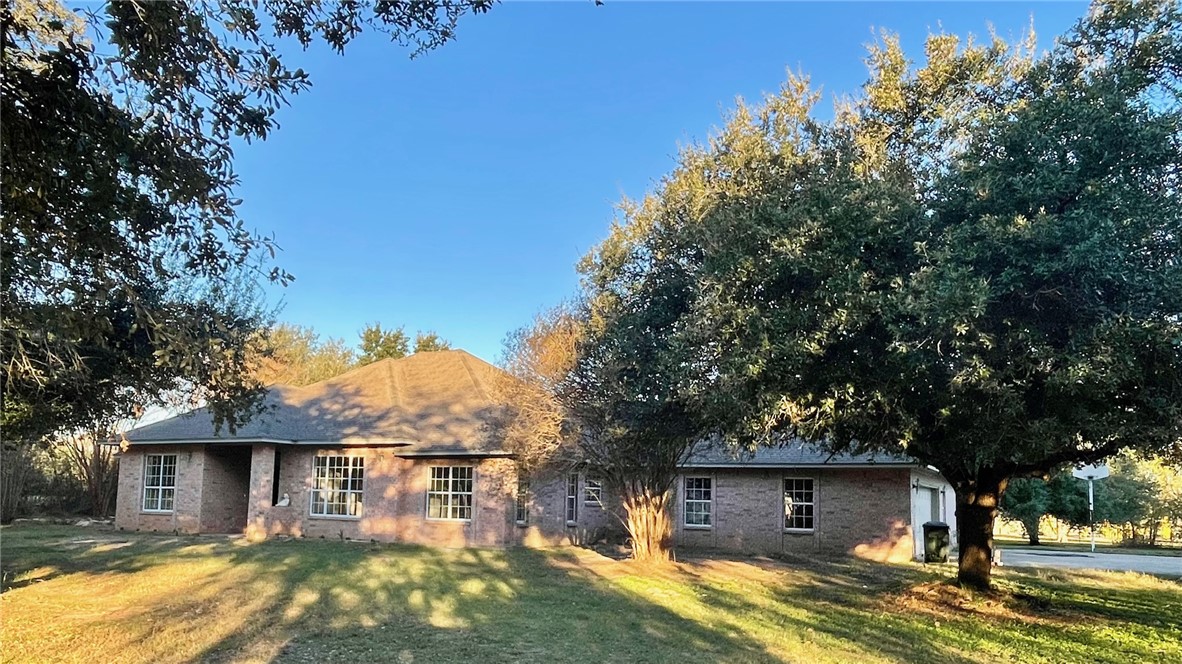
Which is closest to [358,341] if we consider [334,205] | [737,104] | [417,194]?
[417,194]

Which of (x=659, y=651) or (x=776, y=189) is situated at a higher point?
(x=776, y=189)

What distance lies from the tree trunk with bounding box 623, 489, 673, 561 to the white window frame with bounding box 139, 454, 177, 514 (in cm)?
1533

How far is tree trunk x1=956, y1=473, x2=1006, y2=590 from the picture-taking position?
13398mm

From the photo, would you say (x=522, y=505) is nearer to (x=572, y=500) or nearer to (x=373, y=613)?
(x=572, y=500)

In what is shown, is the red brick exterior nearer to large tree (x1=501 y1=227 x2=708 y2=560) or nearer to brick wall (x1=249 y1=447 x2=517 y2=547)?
brick wall (x1=249 y1=447 x2=517 y2=547)

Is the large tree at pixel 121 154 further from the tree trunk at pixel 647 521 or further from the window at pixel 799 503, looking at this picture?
the window at pixel 799 503

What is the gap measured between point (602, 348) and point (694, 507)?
406 inches

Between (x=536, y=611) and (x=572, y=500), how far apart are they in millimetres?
11592

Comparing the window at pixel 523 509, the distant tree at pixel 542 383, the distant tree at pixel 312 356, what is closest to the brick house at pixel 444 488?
the window at pixel 523 509

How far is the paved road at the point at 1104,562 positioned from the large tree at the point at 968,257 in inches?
485

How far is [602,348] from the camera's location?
15.1 m

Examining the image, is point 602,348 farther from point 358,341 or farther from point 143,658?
point 358,341

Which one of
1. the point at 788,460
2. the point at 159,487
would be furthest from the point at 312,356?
the point at 788,460

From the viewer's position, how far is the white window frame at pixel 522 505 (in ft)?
68.5
